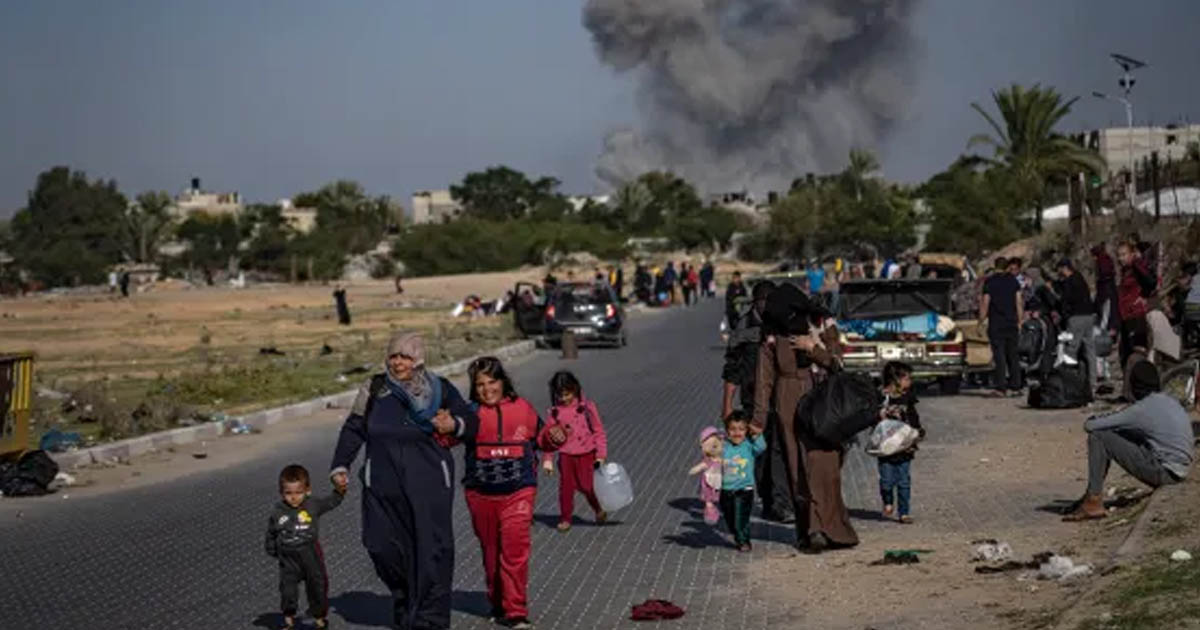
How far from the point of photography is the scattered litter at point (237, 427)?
2373 cm

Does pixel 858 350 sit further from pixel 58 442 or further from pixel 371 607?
pixel 371 607

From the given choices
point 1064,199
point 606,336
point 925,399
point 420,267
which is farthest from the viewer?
point 420,267

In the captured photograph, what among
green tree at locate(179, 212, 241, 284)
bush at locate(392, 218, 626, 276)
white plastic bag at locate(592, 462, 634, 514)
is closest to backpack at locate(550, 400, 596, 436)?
white plastic bag at locate(592, 462, 634, 514)

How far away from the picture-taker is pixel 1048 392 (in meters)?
22.6

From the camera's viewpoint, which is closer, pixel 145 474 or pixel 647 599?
pixel 647 599

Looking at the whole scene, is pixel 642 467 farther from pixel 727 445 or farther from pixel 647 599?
pixel 647 599

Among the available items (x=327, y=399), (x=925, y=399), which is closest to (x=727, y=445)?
(x=925, y=399)

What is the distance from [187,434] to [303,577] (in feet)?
42.4

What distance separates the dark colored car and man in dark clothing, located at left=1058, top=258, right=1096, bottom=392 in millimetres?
19247

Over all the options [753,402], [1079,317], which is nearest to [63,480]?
[753,402]

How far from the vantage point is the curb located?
66.0ft

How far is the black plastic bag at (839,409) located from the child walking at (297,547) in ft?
11.0

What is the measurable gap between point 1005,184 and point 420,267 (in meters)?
60.7

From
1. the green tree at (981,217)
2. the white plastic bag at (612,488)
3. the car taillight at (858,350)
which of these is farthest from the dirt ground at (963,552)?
the green tree at (981,217)
